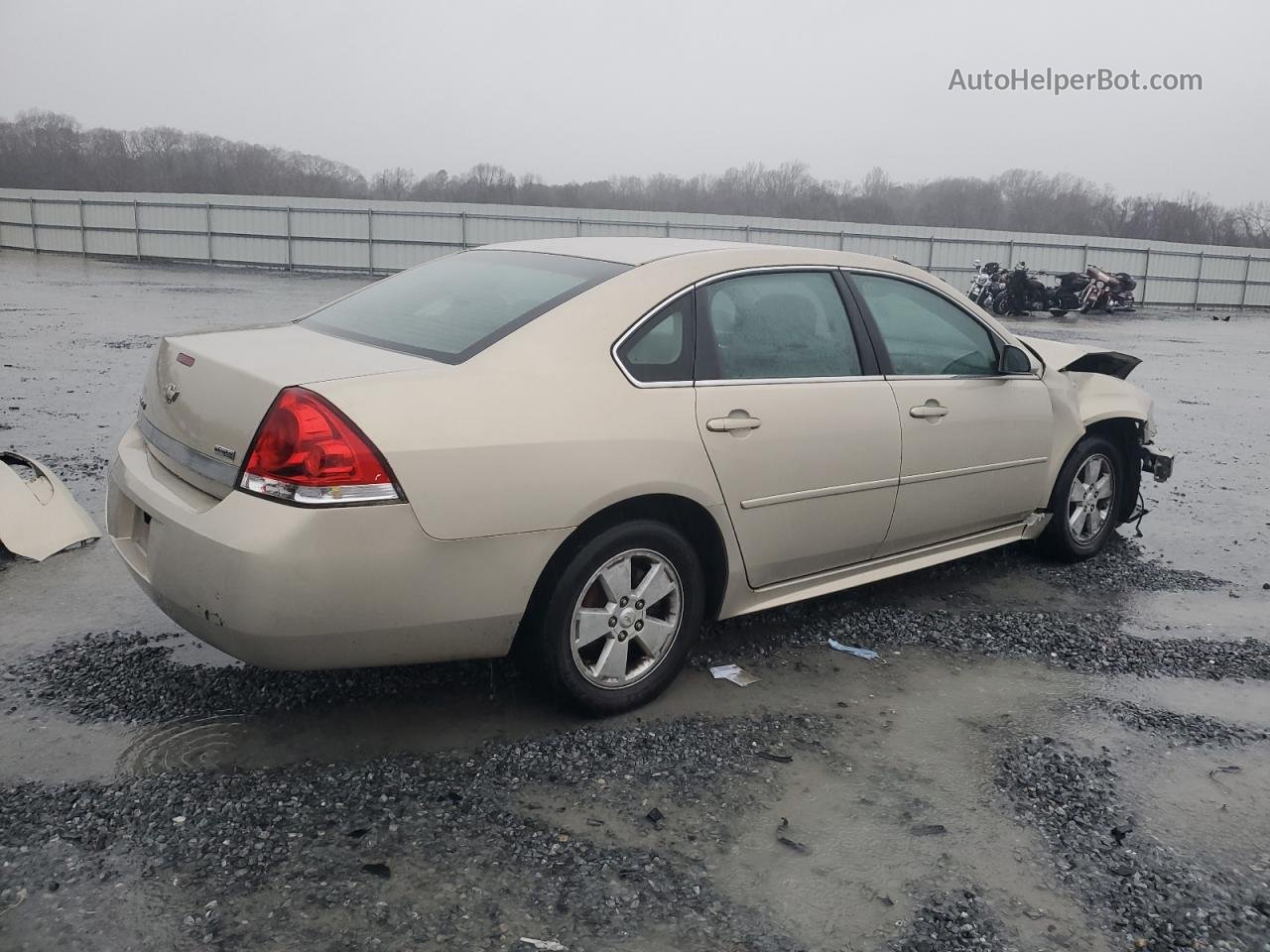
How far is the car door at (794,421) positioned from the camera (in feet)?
12.3

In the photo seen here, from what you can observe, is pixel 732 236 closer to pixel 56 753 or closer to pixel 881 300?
pixel 881 300

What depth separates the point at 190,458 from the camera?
10.8 feet

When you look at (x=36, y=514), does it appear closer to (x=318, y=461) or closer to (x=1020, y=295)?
(x=318, y=461)

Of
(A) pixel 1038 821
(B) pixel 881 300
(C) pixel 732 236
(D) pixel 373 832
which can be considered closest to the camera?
(D) pixel 373 832

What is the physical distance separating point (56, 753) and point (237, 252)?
97.6 feet

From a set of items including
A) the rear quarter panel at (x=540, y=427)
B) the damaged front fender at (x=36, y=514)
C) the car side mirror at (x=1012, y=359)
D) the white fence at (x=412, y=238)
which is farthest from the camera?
the white fence at (x=412, y=238)

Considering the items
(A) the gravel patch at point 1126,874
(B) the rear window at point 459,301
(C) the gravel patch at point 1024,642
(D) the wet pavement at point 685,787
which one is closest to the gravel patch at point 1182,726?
(D) the wet pavement at point 685,787

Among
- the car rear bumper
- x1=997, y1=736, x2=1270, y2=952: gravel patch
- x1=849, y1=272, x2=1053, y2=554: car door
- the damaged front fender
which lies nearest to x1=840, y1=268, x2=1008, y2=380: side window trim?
x1=849, y1=272, x2=1053, y2=554: car door

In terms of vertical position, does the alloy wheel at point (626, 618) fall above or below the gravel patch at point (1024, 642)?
above

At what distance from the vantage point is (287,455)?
9.73ft

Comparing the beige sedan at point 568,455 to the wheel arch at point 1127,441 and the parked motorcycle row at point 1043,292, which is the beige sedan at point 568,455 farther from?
the parked motorcycle row at point 1043,292

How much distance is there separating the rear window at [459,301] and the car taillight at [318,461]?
1.63ft

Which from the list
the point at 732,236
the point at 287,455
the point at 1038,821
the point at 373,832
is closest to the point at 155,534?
the point at 287,455

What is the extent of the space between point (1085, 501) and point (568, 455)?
3.45 meters
